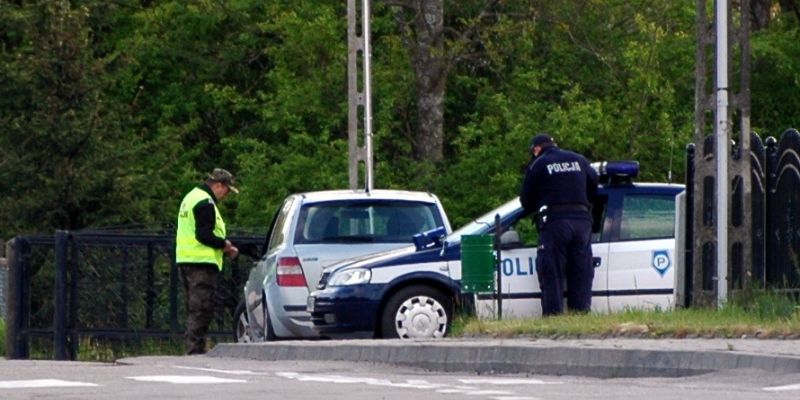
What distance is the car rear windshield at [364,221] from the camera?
1900 centimetres

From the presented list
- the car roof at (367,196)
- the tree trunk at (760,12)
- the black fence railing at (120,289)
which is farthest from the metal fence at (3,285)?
the tree trunk at (760,12)

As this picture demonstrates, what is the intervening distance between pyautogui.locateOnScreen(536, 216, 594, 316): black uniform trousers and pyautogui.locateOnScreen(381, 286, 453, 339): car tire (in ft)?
2.97

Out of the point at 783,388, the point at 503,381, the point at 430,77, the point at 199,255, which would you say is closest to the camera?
the point at 783,388

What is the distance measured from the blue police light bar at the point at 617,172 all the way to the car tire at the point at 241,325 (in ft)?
14.1

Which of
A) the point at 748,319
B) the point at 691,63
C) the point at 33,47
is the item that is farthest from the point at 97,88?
the point at 748,319

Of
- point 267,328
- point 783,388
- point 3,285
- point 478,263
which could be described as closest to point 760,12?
point 3,285

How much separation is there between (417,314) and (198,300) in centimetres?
216

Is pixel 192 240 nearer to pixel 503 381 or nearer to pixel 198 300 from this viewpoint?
pixel 198 300

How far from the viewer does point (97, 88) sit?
30953 millimetres

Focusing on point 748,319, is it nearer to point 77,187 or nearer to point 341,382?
point 341,382

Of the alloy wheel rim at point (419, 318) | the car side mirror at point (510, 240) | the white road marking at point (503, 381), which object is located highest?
the car side mirror at point (510, 240)

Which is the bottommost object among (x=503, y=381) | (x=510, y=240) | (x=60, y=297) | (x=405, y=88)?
(x=503, y=381)

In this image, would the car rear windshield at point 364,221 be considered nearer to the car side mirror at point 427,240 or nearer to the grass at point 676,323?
the car side mirror at point 427,240

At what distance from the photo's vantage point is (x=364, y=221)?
1922cm
